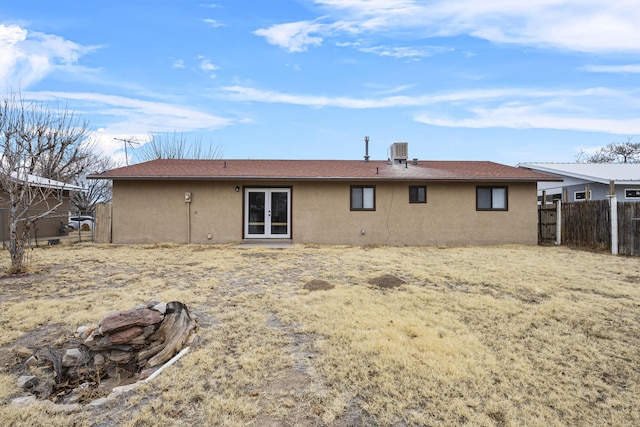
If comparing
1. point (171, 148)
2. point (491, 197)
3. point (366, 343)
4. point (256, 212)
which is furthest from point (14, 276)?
point (171, 148)

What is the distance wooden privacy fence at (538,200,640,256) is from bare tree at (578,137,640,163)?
83.4 feet

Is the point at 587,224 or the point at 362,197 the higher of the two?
the point at 362,197

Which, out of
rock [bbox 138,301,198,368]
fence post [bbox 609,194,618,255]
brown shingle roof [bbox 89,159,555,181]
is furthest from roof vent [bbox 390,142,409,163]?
rock [bbox 138,301,198,368]

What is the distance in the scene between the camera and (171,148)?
91.8ft

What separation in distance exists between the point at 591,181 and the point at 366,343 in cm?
1790

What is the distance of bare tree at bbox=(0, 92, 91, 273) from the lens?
23.7ft

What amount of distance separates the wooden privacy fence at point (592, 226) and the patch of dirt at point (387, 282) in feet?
25.9

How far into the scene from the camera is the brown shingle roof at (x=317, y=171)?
11423mm

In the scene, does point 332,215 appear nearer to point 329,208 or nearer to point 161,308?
point 329,208

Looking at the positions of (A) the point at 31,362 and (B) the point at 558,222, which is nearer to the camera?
(A) the point at 31,362

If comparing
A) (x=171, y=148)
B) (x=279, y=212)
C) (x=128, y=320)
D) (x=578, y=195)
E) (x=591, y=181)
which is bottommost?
(x=128, y=320)

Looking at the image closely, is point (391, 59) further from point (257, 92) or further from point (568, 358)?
point (568, 358)

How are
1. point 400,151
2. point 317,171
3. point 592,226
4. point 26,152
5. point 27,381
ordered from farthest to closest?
point 400,151 < point 317,171 < point 592,226 < point 26,152 < point 27,381

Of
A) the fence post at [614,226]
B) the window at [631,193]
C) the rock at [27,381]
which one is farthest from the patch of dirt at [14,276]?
the window at [631,193]
